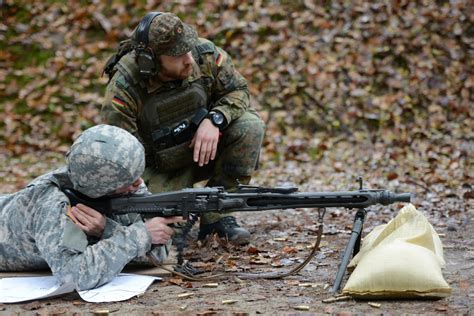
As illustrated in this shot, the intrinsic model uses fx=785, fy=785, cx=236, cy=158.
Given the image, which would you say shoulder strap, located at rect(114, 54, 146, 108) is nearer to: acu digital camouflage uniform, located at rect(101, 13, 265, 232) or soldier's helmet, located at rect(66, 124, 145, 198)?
acu digital camouflage uniform, located at rect(101, 13, 265, 232)

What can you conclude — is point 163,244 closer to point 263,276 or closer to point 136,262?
point 136,262

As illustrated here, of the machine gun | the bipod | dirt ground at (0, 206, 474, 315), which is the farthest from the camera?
the machine gun

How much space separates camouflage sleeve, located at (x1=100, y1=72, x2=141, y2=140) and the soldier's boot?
0.86 m

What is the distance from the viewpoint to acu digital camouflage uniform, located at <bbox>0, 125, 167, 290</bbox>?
13.5 ft

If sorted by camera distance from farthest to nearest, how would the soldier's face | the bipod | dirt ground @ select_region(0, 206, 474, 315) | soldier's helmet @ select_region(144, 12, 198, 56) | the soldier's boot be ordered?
the soldier's boot → the soldier's face → soldier's helmet @ select_region(144, 12, 198, 56) → the bipod → dirt ground @ select_region(0, 206, 474, 315)

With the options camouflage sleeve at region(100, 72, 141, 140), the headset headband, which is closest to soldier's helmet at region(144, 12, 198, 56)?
the headset headband

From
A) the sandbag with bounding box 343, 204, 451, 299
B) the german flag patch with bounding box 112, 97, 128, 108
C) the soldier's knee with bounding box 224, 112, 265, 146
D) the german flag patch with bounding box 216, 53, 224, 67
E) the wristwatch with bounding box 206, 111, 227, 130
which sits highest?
the german flag patch with bounding box 216, 53, 224, 67

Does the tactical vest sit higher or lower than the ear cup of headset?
lower

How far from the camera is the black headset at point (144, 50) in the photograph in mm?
5250

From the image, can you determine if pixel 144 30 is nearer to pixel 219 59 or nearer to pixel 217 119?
pixel 219 59

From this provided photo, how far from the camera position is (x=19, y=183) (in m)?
8.48

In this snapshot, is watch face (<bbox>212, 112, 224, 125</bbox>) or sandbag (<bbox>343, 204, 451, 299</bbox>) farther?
watch face (<bbox>212, 112, 224, 125</bbox>)

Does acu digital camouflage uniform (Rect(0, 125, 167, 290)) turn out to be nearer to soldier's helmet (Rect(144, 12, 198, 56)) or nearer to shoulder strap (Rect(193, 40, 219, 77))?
soldier's helmet (Rect(144, 12, 198, 56))

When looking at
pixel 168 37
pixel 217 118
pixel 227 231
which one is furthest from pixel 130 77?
pixel 227 231
